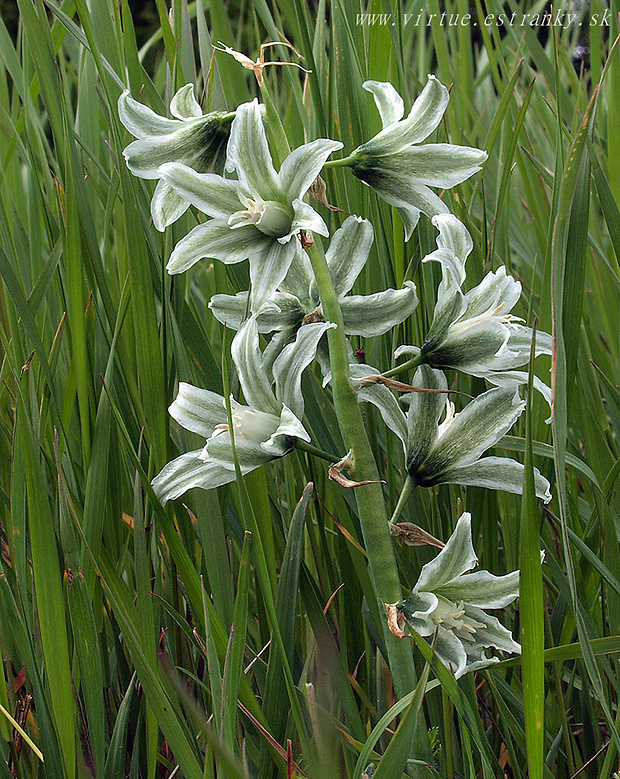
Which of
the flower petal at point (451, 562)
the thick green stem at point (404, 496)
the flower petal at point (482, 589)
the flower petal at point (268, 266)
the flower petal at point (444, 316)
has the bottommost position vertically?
the flower petal at point (482, 589)

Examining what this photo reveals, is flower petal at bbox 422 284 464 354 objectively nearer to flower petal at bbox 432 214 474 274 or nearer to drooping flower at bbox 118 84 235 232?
flower petal at bbox 432 214 474 274

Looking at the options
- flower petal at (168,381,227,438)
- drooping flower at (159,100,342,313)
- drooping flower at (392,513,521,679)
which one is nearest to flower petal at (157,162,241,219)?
drooping flower at (159,100,342,313)

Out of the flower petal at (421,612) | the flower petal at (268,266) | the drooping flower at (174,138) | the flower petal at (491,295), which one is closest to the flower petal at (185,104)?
the drooping flower at (174,138)

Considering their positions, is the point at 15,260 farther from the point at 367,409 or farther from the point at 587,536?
the point at 587,536

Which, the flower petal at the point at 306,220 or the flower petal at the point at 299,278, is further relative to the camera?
the flower petal at the point at 299,278

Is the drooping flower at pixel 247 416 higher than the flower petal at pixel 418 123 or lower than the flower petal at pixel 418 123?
lower

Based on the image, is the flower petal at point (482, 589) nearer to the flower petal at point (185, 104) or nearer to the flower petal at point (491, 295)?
the flower petal at point (491, 295)

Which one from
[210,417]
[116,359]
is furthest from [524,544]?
[116,359]
